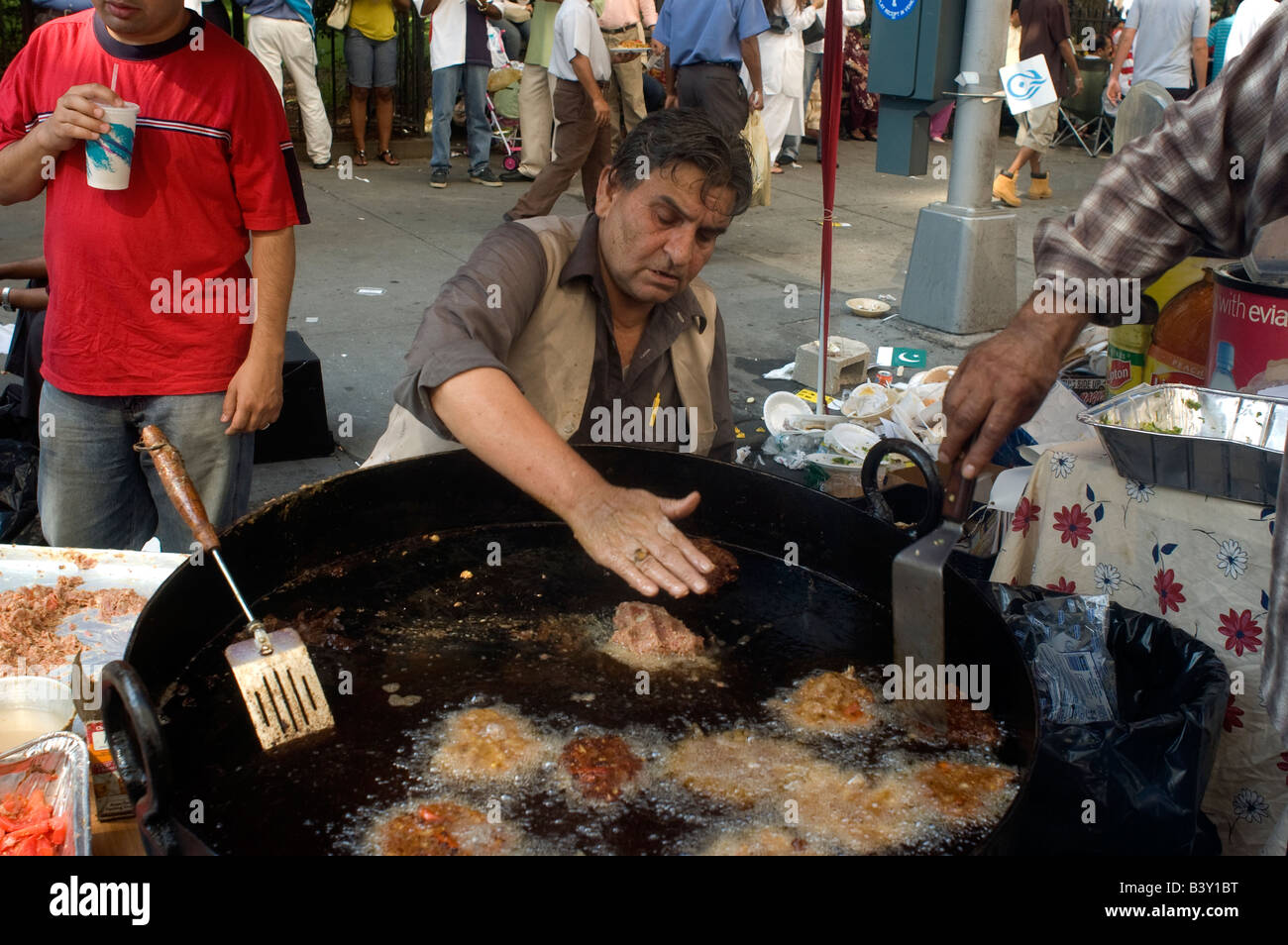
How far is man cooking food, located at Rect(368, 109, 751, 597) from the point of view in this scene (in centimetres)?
203

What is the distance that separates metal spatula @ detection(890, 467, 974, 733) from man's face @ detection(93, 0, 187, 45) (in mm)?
2157

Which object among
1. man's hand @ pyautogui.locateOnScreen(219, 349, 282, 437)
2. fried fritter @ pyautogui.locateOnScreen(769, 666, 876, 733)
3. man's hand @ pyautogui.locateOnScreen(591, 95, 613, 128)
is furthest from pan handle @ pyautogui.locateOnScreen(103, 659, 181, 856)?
man's hand @ pyautogui.locateOnScreen(591, 95, 613, 128)

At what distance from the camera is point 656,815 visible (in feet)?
5.61

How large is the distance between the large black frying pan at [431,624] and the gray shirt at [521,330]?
11.3 inches

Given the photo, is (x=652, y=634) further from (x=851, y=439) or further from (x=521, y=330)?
(x=851, y=439)

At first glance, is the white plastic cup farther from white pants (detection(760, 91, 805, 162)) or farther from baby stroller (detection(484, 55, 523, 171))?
white pants (detection(760, 91, 805, 162))

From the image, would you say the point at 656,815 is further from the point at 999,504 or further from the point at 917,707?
the point at 999,504

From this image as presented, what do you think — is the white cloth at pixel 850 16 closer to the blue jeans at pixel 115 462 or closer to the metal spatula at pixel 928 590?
the blue jeans at pixel 115 462

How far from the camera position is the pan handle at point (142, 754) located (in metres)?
1.39

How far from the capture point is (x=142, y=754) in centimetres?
139

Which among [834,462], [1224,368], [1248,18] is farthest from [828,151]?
[1248,18]

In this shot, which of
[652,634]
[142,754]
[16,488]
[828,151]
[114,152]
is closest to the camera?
[142,754]

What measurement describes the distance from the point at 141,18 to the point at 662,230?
4.42 feet
